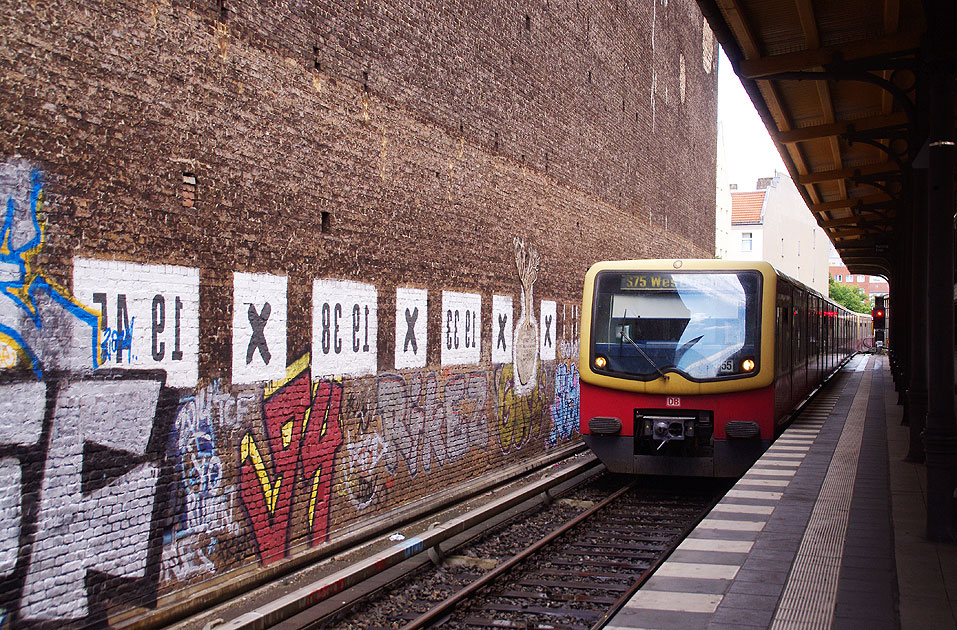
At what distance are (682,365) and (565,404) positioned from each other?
5821mm

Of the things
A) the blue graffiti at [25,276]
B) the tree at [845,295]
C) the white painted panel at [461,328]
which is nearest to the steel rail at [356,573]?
the white painted panel at [461,328]

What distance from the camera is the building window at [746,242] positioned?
57906 mm

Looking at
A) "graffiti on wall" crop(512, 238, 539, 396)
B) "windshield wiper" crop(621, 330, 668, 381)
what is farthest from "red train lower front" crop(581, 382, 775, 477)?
"graffiti on wall" crop(512, 238, 539, 396)

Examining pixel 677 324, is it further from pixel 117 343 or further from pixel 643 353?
pixel 117 343

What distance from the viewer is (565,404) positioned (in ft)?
53.5

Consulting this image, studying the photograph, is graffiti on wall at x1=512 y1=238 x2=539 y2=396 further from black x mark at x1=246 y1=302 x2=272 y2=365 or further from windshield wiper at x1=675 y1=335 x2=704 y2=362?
black x mark at x1=246 y1=302 x2=272 y2=365

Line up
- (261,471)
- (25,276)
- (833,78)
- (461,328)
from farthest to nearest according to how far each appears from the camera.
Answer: (461,328) < (833,78) < (261,471) < (25,276)

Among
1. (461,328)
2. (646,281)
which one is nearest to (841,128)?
→ (646,281)

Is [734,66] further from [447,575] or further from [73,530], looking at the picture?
[73,530]

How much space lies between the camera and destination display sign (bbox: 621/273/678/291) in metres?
11.0

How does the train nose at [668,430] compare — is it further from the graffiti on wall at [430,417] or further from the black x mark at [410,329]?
the black x mark at [410,329]

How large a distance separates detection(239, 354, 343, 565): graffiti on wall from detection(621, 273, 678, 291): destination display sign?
13.8ft

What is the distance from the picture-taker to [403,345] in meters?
10.4

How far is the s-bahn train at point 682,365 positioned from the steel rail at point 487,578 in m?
1.19
